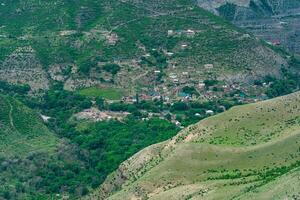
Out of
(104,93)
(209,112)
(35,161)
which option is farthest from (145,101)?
(35,161)

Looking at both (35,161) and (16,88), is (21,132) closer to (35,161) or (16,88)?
(35,161)

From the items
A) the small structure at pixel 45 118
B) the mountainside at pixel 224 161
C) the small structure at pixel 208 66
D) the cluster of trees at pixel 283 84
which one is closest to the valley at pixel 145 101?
the small structure at pixel 208 66

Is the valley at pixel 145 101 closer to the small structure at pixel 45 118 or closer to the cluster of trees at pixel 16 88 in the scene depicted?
the cluster of trees at pixel 16 88

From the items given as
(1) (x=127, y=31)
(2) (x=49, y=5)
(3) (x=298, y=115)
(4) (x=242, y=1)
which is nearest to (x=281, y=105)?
(3) (x=298, y=115)

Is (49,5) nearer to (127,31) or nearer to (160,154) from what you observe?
(127,31)

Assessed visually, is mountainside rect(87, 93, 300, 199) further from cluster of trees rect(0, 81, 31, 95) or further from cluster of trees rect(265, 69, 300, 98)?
cluster of trees rect(265, 69, 300, 98)

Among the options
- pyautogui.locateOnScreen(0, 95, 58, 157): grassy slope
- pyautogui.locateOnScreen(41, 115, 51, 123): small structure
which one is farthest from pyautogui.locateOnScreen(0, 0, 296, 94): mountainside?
pyautogui.locateOnScreen(0, 95, 58, 157): grassy slope

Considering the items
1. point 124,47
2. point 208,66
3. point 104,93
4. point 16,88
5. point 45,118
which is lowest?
point 45,118
